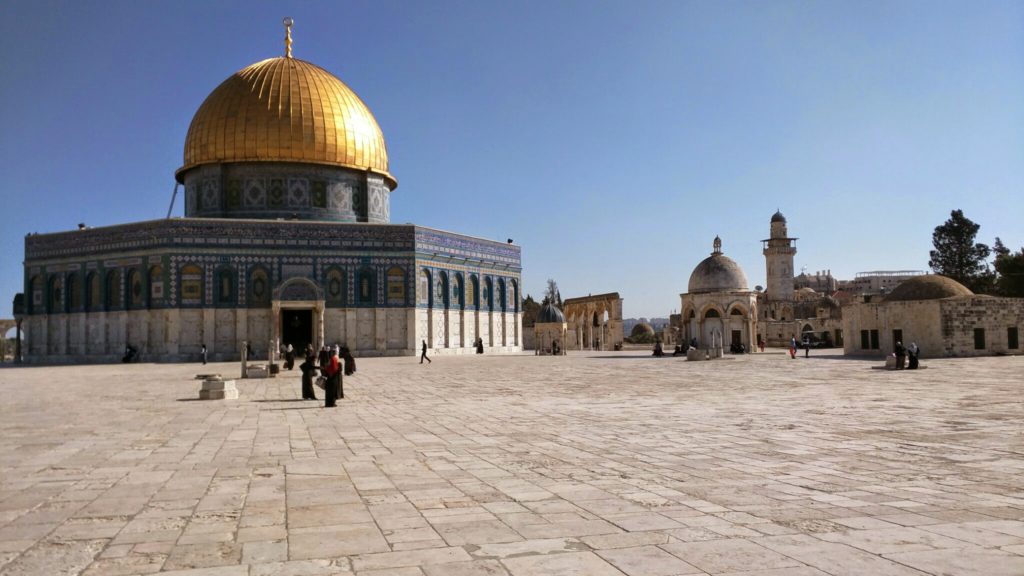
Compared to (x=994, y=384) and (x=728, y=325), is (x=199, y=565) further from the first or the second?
(x=728, y=325)

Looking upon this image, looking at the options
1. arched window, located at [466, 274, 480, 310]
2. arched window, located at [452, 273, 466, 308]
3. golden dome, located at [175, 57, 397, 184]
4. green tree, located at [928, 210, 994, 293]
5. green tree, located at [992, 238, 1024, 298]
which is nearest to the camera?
golden dome, located at [175, 57, 397, 184]

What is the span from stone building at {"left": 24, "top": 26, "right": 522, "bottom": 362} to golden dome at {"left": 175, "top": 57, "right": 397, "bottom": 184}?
0.07m

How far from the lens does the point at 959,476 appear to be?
6809 mm

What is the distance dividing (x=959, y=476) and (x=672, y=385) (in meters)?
11.4

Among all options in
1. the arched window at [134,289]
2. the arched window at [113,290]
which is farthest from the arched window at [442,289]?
the arched window at [113,290]

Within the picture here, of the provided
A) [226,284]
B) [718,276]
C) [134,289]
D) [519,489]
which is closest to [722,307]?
[718,276]

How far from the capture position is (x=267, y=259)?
36.9m

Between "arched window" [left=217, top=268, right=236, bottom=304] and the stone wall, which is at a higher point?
"arched window" [left=217, top=268, right=236, bottom=304]

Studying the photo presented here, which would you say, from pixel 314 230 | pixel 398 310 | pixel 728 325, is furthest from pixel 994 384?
pixel 314 230

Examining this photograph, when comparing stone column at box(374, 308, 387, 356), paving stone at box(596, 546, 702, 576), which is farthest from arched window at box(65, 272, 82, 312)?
paving stone at box(596, 546, 702, 576)

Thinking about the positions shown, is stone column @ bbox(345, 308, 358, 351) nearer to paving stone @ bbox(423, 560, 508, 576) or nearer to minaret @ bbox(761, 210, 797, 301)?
paving stone @ bbox(423, 560, 508, 576)

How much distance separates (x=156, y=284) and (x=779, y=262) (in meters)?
67.4

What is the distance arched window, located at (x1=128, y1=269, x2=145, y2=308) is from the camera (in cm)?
3653

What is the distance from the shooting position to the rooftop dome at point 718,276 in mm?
39562
